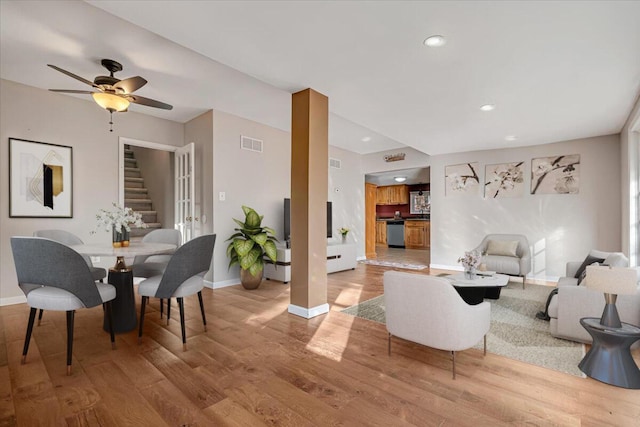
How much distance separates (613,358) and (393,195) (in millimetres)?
9504

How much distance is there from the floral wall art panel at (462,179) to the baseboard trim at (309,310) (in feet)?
14.2

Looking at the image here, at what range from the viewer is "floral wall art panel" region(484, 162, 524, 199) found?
570 cm

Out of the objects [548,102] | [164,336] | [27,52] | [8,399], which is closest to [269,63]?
[27,52]

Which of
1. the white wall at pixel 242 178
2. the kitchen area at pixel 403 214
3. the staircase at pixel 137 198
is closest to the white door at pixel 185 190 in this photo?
the white wall at pixel 242 178

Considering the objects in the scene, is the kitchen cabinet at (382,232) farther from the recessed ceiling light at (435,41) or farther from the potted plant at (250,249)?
the recessed ceiling light at (435,41)

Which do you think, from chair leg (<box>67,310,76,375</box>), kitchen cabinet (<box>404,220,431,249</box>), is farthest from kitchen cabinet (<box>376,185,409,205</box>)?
chair leg (<box>67,310,76,375</box>)

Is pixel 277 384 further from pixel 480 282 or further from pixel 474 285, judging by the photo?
pixel 480 282

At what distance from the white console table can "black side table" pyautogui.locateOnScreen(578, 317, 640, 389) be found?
12.2 ft

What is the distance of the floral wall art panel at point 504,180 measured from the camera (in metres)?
5.70

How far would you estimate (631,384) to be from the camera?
1960mm

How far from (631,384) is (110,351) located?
3704mm

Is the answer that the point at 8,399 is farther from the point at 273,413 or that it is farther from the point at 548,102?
the point at 548,102

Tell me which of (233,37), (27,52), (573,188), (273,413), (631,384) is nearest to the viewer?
(273,413)

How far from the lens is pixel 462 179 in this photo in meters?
6.32
